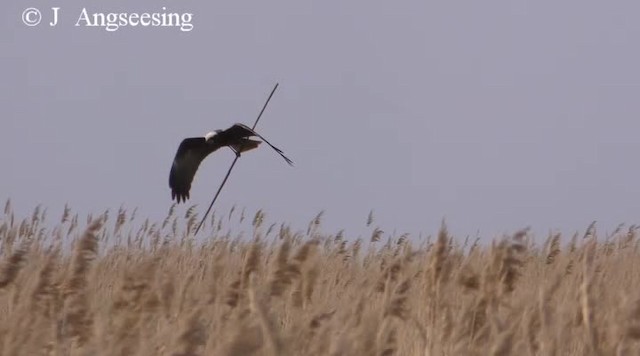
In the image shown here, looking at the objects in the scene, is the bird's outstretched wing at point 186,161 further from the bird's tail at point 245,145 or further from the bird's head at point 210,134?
the bird's head at point 210,134

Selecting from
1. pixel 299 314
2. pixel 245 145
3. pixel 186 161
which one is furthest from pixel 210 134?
pixel 299 314

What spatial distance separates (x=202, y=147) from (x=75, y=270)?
15.3 ft

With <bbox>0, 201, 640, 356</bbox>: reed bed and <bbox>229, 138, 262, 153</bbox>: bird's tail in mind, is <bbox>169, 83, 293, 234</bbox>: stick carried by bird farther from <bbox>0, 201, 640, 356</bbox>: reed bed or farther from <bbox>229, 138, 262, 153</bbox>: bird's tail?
<bbox>0, 201, 640, 356</bbox>: reed bed

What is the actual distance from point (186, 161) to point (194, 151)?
99 millimetres

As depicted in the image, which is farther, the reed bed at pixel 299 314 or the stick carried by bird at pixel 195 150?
the stick carried by bird at pixel 195 150

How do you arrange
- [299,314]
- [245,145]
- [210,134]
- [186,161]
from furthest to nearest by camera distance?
1. [186,161]
2. [245,145]
3. [210,134]
4. [299,314]

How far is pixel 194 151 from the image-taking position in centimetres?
678

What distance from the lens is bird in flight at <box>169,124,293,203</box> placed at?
6.29 m

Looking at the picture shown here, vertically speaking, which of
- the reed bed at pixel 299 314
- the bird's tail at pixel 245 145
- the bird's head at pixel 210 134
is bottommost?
the reed bed at pixel 299 314

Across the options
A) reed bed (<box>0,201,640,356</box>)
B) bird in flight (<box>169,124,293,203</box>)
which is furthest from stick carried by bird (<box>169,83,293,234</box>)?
reed bed (<box>0,201,640,356</box>)

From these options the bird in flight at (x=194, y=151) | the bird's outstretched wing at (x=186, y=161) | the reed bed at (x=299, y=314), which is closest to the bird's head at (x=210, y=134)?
the bird in flight at (x=194, y=151)

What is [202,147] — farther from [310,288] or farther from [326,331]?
[326,331]

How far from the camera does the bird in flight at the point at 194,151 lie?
6289mm

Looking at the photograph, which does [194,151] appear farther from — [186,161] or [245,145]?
[245,145]
